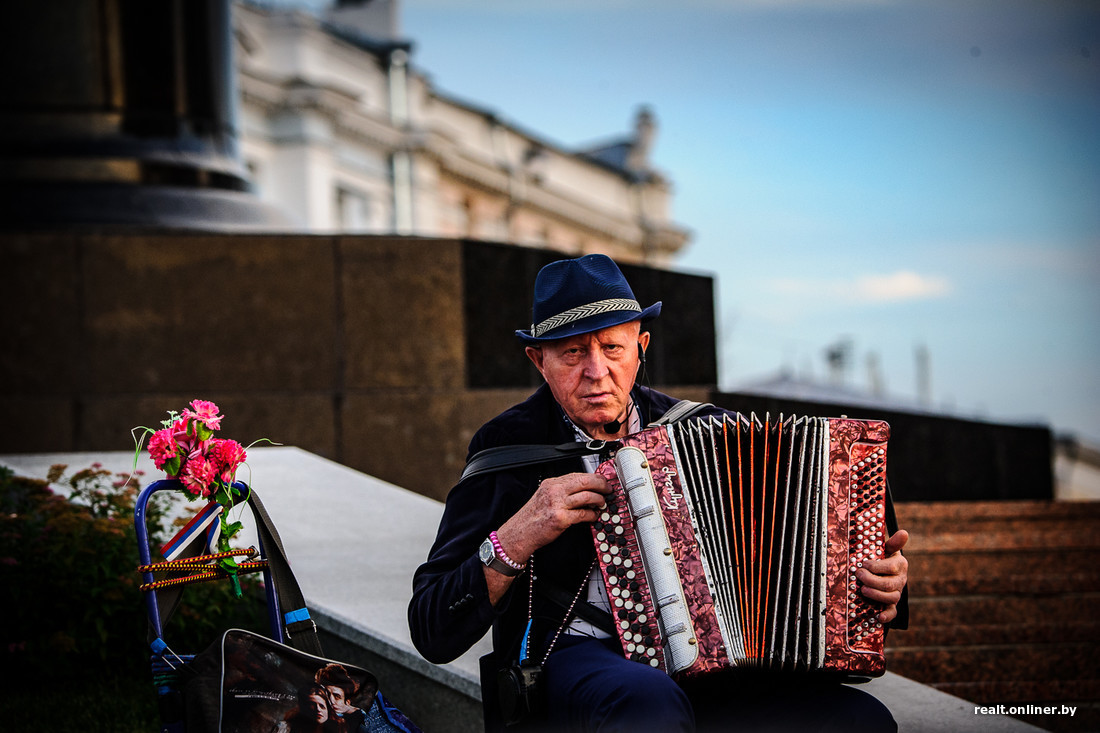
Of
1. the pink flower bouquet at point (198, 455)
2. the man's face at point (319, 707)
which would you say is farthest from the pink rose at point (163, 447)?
the man's face at point (319, 707)

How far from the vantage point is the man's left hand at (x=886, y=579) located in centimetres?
295

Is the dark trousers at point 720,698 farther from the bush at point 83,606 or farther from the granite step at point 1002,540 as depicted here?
the granite step at point 1002,540

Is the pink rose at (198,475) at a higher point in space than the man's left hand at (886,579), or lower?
higher

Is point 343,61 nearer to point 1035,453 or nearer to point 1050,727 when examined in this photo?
point 1035,453

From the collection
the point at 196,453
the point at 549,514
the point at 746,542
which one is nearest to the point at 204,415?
the point at 196,453

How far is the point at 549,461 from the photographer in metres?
3.21

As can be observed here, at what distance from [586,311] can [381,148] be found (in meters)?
34.2

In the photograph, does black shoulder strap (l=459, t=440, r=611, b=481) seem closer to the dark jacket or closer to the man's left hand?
the dark jacket

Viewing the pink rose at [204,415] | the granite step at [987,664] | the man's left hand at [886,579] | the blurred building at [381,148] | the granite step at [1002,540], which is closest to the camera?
the man's left hand at [886,579]

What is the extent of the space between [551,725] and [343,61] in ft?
Result: 112

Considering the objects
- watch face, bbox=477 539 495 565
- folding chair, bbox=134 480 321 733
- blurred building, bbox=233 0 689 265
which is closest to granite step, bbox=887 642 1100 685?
watch face, bbox=477 539 495 565

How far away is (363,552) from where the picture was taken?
16.5ft

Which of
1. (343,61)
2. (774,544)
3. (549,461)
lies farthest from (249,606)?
(343,61)

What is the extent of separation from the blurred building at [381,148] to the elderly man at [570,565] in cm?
2490
